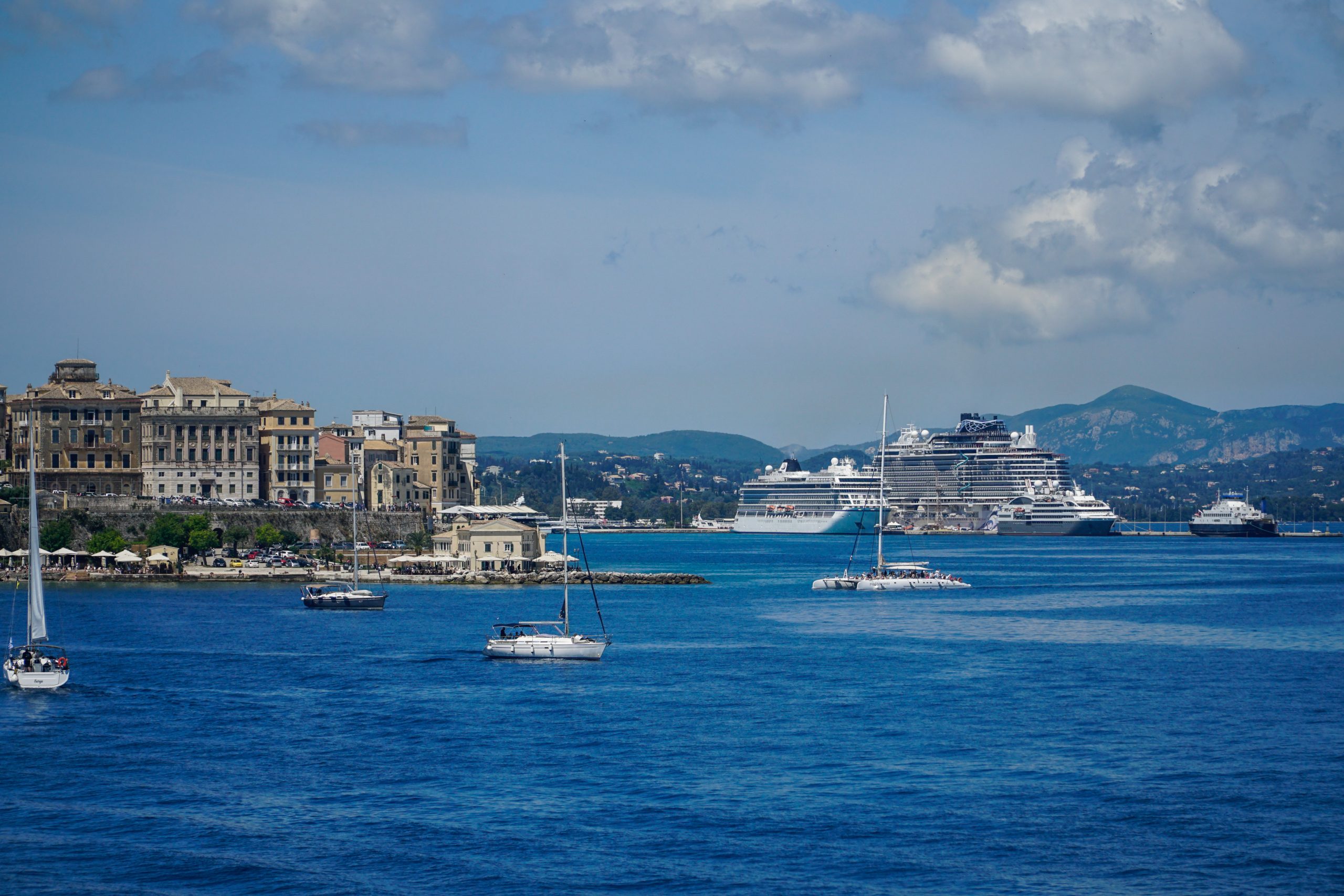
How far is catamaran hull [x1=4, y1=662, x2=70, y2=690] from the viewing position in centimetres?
4153

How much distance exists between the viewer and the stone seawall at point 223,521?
8888cm

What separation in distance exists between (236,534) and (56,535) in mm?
12088

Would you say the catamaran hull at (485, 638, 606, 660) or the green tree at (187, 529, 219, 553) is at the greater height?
the green tree at (187, 529, 219, 553)

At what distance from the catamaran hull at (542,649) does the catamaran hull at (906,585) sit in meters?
39.0

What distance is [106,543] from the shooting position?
87688 mm

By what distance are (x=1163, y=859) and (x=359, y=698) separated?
23451 mm

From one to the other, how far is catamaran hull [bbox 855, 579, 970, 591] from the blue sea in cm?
2349

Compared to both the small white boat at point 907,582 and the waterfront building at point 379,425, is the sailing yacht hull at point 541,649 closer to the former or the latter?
the small white boat at point 907,582

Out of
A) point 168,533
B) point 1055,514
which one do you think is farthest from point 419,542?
point 1055,514

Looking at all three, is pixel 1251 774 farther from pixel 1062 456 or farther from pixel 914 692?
pixel 1062 456

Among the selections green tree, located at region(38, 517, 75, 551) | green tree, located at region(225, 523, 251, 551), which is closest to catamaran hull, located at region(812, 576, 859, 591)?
green tree, located at region(225, 523, 251, 551)

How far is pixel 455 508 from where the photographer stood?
114 m

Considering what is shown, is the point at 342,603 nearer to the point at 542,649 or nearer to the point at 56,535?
the point at 542,649

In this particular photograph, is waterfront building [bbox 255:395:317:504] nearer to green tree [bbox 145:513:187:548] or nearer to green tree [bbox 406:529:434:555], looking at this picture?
green tree [bbox 406:529:434:555]
